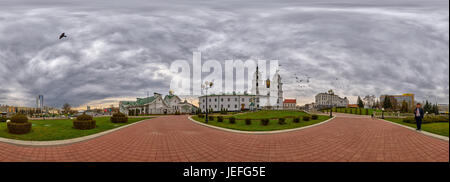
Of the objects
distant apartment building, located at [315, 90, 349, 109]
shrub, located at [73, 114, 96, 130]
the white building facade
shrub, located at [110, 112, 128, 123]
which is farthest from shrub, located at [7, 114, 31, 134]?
distant apartment building, located at [315, 90, 349, 109]

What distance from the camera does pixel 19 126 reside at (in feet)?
30.1

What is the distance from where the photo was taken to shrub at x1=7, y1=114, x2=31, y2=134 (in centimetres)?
916

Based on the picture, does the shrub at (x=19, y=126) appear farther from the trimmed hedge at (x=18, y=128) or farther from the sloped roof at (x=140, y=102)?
the sloped roof at (x=140, y=102)

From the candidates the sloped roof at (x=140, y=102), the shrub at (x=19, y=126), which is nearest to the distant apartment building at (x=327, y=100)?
the sloped roof at (x=140, y=102)

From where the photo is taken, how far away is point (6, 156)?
5773 mm

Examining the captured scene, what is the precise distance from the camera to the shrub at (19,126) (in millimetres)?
9156

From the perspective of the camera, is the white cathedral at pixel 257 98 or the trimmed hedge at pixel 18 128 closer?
the trimmed hedge at pixel 18 128

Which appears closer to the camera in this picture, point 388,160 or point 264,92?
point 388,160

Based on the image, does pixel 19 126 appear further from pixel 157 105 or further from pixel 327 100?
pixel 327 100

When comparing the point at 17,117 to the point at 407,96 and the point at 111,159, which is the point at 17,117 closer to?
the point at 111,159

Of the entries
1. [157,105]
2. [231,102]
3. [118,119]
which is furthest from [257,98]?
[118,119]

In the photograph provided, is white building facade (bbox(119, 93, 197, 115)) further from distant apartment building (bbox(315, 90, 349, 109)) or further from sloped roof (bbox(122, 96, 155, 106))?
distant apartment building (bbox(315, 90, 349, 109))

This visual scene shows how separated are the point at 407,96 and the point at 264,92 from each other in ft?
265
